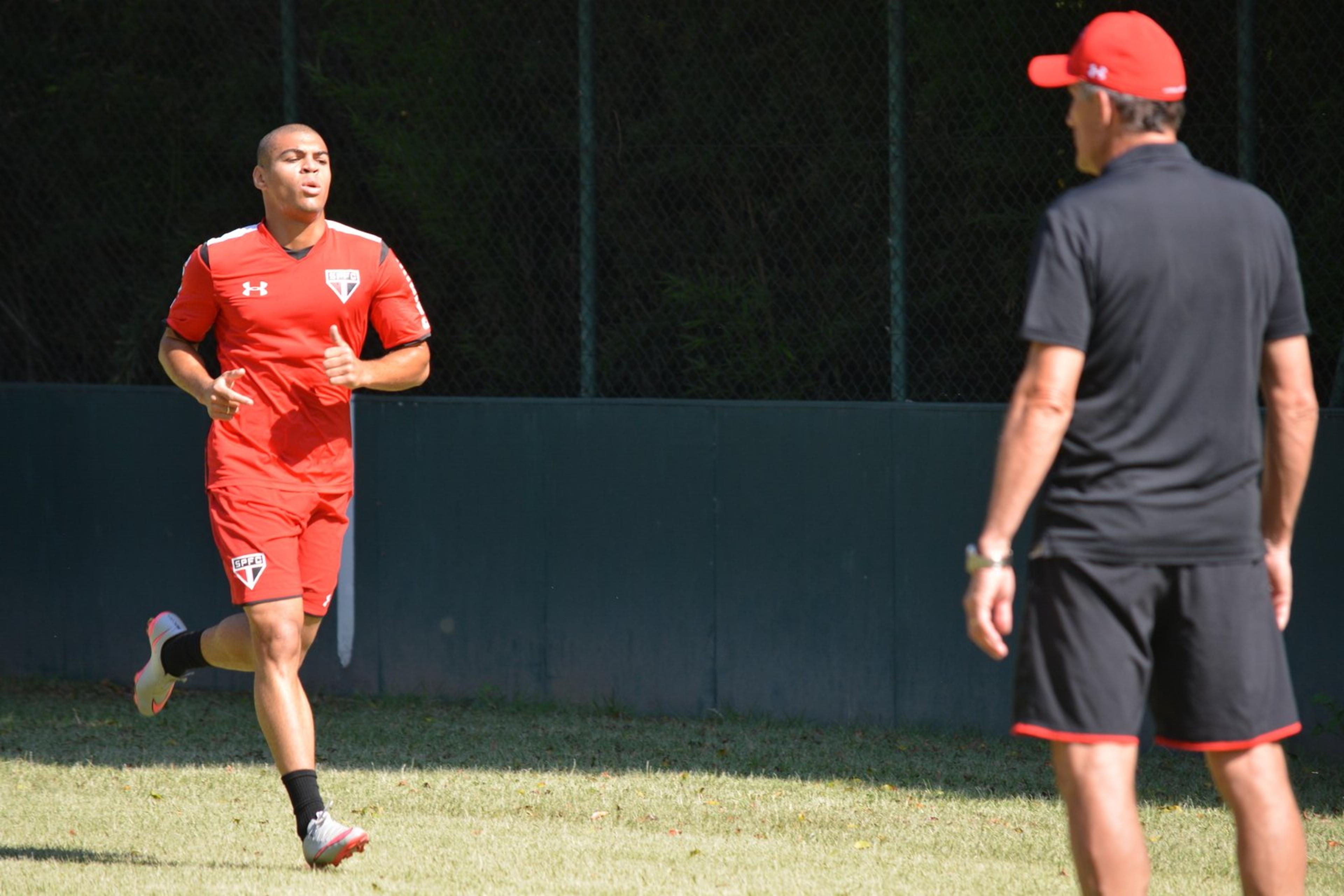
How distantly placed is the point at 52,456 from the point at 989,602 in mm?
7019

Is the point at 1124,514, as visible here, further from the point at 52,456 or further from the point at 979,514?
the point at 52,456

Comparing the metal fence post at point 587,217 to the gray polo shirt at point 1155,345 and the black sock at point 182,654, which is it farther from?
the gray polo shirt at point 1155,345

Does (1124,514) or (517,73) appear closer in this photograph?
(1124,514)

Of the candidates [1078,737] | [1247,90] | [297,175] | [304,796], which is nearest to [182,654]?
[304,796]

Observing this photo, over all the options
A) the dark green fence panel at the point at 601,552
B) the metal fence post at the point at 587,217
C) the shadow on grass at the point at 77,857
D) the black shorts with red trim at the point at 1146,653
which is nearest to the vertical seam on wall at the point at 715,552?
the dark green fence panel at the point at 601,552

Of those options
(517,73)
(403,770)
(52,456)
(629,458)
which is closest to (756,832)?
(403,770)

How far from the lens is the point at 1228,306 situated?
10.8ft

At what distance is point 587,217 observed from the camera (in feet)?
27.5

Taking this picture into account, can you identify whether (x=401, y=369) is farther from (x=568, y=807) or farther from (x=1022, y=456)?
(x=1022, y=456)

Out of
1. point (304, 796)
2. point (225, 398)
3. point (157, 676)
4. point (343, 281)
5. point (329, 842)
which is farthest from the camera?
point (157, 676)

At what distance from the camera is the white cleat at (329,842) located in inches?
192

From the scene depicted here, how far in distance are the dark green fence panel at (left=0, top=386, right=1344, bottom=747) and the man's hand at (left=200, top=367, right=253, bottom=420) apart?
3100mm

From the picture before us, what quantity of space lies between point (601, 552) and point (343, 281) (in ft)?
9.71

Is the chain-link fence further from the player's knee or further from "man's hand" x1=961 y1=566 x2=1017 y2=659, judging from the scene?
"man's hand" x1=961 y1=566 x2=1017 y2=659
